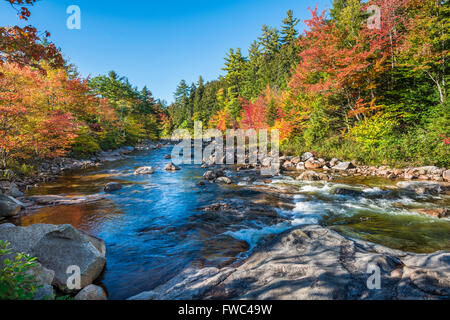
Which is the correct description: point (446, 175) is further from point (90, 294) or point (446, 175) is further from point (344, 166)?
point (90, 294)

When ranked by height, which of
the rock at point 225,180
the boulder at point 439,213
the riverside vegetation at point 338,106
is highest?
the riverside vegetation at point 338,106

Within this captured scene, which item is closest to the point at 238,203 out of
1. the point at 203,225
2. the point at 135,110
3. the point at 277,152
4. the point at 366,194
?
the point at 203,225

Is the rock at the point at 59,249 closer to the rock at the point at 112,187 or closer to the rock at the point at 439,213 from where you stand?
the rock at the point at 112,187

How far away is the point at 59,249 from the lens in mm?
3301

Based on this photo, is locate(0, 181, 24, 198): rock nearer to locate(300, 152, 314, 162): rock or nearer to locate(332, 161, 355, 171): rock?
locate(332, 161, 355, 171): rock

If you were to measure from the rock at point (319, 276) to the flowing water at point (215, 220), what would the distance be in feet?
2.78

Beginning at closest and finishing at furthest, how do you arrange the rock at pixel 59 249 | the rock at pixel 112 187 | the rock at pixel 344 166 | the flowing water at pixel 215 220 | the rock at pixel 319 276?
1. the rock at pixel 319 276
2. the rock at pixel 59 249
3. the flowing water at pixel 215 220
4. the rock at pixel 112 187
5. the rock at pixel 344 166

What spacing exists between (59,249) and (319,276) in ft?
13.6

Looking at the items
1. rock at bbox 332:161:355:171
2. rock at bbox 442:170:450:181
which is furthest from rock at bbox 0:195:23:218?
rock at bbox 442:170:450:181

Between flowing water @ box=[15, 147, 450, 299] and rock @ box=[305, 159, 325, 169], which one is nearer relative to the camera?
flowing water @ box=[15, 147, 450, 299]

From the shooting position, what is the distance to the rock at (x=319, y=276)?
7.32ft

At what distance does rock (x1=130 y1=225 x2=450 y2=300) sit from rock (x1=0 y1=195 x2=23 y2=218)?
6161mm

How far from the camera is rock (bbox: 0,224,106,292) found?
3139 mm

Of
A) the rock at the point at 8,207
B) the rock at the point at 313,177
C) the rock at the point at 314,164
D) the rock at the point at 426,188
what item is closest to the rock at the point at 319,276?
the rock at the point at 8,207
